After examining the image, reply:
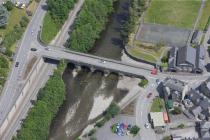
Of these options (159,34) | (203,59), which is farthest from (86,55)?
(203,59)

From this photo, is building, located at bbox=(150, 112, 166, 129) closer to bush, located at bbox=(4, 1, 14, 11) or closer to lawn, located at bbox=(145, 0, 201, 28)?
lawn, located at bbox=(145, 0, 201, 28)

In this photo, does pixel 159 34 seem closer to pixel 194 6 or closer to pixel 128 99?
pixel 194 6

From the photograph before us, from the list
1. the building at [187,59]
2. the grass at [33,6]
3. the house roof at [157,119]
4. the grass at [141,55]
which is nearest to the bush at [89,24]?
the grass at [141,55]

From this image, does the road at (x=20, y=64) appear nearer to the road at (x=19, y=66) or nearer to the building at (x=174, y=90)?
the road at (x=19, y=66)

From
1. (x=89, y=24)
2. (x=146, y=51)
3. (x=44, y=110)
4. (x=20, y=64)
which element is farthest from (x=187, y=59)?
(x=20, y=64)

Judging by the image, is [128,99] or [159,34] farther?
[159,34]
